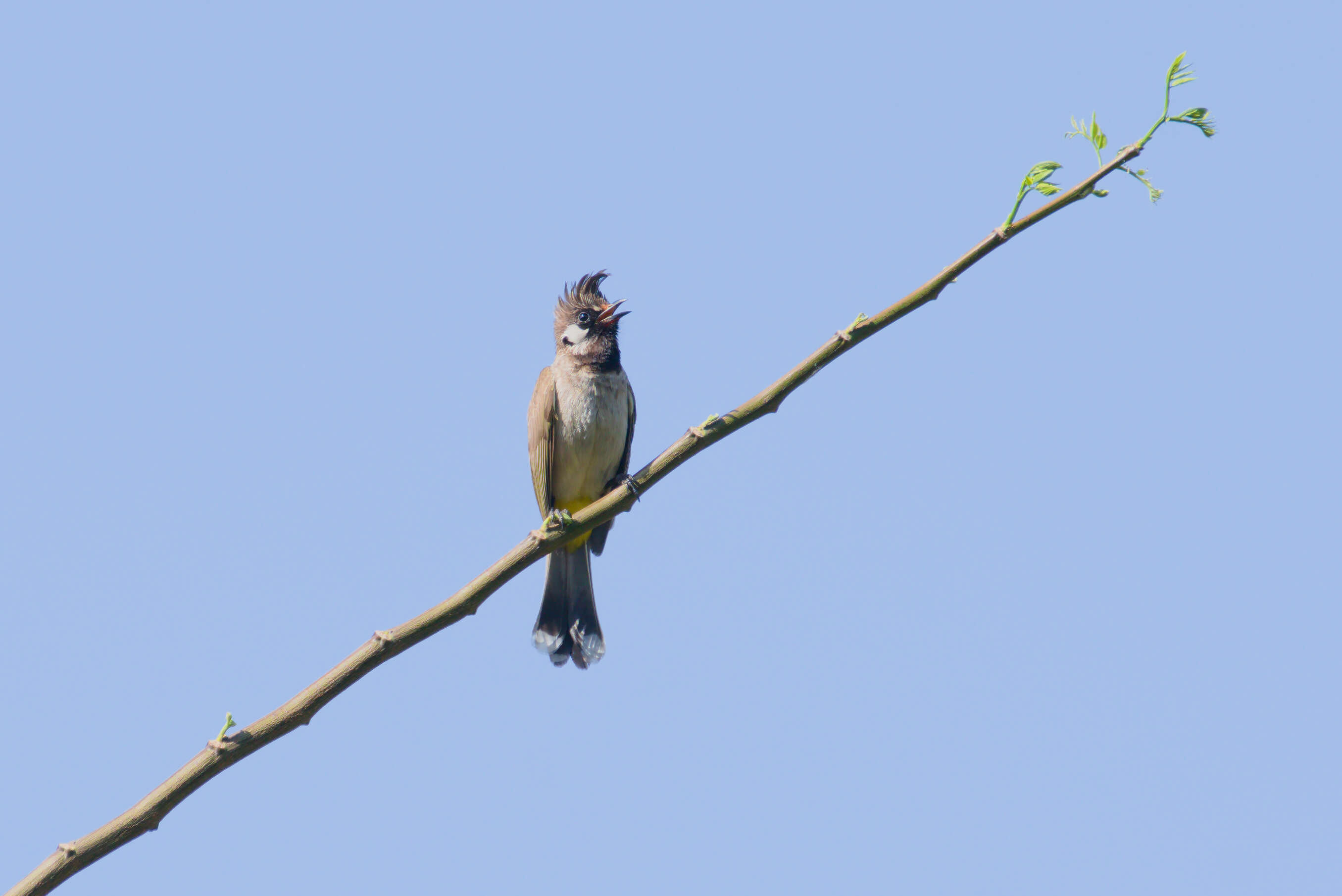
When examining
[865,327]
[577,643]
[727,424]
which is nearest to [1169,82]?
[865,327]

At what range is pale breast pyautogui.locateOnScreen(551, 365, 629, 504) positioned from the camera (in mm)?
7738

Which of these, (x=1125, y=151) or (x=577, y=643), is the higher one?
(x=577, y=643)

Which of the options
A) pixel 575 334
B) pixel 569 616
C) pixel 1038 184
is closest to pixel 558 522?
pixel 1038 184

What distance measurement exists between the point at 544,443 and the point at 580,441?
0.25 m

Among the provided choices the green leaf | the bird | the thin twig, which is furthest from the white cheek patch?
the green leaf

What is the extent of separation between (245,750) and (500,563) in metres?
0.90

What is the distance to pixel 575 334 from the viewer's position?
8.12 m

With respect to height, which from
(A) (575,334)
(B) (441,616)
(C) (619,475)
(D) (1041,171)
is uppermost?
(A) (575,334)

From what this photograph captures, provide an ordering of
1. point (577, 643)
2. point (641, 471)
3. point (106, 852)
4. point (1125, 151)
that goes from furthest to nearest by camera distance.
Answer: point (577, 643) → point (641, 471) → point (1125, 151) → point (106, 852)

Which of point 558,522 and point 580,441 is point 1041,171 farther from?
point 580,441

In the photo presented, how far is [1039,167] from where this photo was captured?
3453mm

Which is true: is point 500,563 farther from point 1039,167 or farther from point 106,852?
point 1039,167

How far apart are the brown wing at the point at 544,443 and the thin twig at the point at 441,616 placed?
383cm

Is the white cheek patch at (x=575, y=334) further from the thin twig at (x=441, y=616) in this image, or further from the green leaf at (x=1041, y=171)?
the green leaf at (x=1041, y=171)
